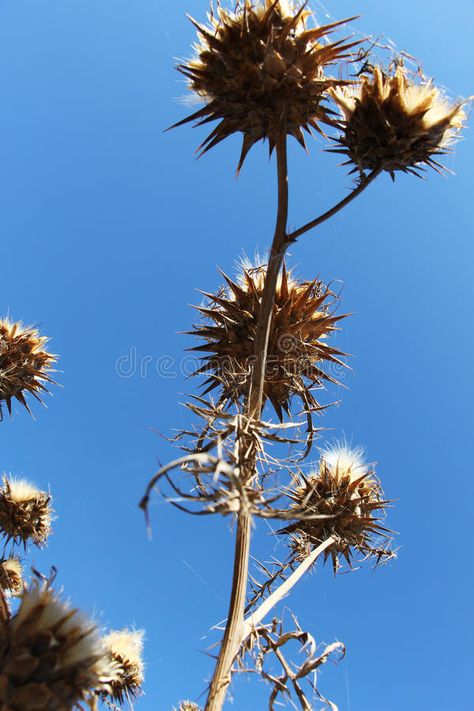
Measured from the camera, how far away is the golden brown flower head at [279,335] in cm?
386

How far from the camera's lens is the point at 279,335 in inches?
152

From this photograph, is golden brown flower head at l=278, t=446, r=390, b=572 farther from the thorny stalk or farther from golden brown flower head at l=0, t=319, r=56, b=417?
golden brown flower head at l=0, t=319, r=56, b=417

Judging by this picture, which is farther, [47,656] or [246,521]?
[246,521]

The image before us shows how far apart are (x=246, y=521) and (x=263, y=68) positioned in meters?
2.40

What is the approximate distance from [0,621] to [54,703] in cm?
34

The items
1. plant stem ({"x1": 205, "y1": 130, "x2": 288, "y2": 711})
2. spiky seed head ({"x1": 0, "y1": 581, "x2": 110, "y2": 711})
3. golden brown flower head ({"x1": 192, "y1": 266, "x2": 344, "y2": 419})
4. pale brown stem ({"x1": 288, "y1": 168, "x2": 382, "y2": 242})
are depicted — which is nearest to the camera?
spiky seed head ({"x1": 0, "y1": 581, "x2": 110, "y2": 711})

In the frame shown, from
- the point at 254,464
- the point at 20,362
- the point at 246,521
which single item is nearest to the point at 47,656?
the point at 246,521

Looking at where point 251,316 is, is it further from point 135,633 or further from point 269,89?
point 135,633

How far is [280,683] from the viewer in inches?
96.2

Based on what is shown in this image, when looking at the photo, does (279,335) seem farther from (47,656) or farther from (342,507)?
(47,656)

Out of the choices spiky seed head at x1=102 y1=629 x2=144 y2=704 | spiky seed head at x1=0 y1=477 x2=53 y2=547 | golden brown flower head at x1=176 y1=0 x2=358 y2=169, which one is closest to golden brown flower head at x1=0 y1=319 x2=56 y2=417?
spiky seed head at x1=0 y1=477 x2=53 y2=547

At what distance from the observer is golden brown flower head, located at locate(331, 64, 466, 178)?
300 centimetres

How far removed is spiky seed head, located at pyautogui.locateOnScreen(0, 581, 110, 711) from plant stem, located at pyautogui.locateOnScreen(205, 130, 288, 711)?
0.49 meters

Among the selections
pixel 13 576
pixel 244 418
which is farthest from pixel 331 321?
pixel 13 576
